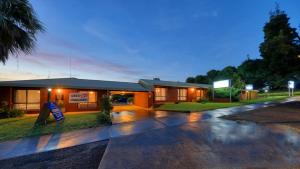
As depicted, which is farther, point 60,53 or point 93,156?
point 60,53

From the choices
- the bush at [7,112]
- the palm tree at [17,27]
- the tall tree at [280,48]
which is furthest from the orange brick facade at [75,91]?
the tall tree at [280,48]

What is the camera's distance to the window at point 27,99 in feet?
50.2

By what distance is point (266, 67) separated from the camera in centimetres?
2138

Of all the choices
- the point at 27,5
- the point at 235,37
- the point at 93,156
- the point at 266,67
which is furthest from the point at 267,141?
the point at 235,37

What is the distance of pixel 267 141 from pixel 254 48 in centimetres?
5972

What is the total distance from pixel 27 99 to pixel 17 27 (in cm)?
966

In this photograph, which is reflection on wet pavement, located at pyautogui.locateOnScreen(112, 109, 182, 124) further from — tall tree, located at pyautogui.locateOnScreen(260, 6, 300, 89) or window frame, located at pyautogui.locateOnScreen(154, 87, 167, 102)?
tall tree, located at pyautogui.locateOnScreen(260, 6, 300, 89)

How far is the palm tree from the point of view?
750 centimetres

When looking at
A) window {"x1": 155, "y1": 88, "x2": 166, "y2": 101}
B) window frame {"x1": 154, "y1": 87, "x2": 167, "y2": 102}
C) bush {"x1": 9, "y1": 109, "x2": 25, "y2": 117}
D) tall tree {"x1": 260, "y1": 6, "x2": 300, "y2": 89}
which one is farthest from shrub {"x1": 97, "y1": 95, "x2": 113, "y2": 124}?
tall tree {"x1": 260, "y1": 6, "x2": 300, "y2": 89}

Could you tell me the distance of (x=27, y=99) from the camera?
15.6m

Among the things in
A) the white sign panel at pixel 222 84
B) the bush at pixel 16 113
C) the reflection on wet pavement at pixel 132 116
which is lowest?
the reflection on wet pavement at pixel 132 116

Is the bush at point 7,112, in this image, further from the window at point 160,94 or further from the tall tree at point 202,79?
the tall tree at point 202,79

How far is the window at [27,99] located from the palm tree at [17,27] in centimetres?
860

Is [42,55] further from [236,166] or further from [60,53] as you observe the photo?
[236,166]
